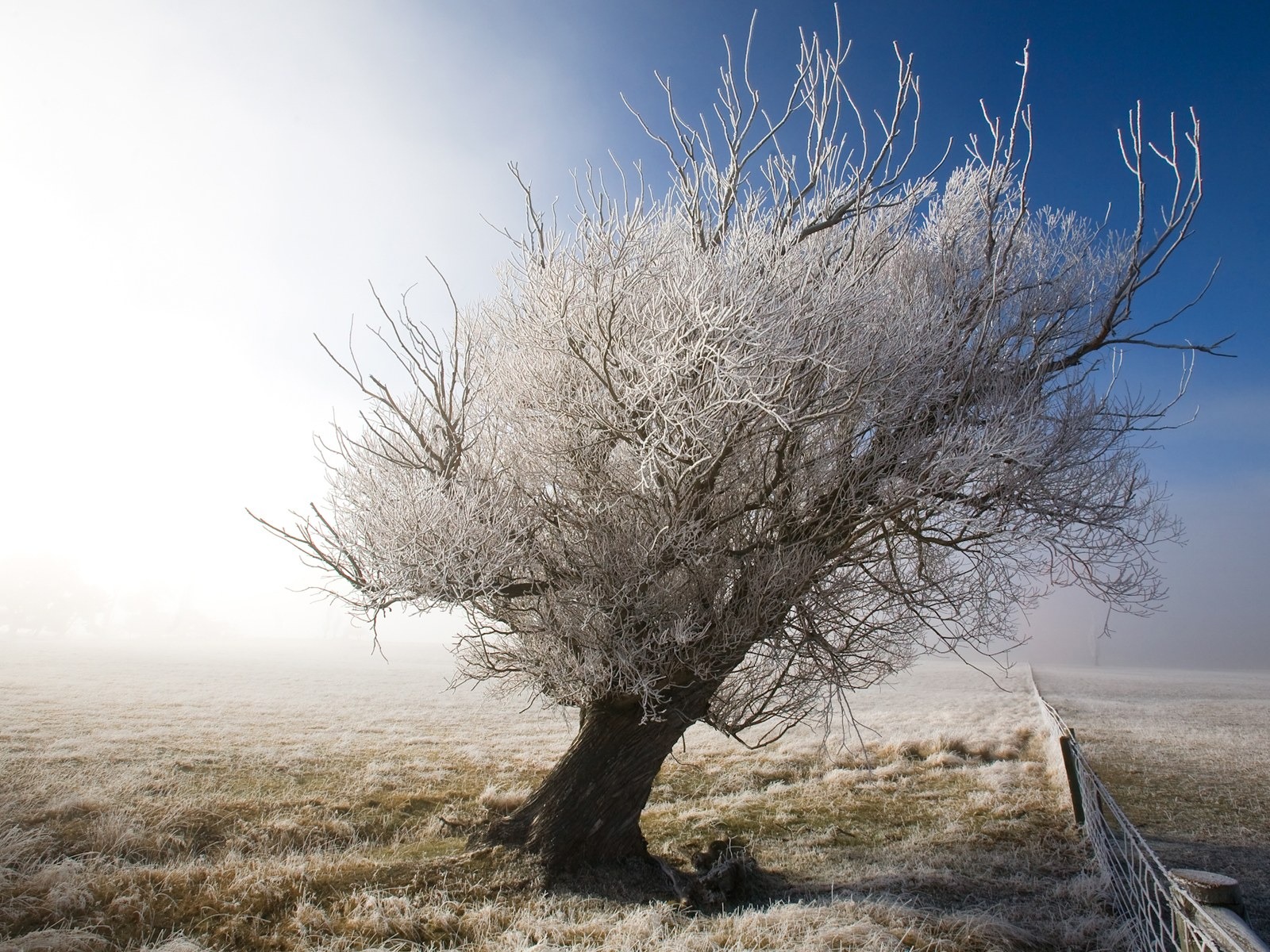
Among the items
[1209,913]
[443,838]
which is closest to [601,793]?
[443,838]

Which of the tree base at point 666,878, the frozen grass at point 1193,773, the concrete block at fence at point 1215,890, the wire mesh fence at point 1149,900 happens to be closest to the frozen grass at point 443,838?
the tree base at point 666,878

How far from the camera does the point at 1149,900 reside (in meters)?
4.16

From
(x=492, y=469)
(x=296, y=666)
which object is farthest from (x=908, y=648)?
(x=296, y=666)

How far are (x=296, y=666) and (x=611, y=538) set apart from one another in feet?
117

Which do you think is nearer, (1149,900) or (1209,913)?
(1209,913)

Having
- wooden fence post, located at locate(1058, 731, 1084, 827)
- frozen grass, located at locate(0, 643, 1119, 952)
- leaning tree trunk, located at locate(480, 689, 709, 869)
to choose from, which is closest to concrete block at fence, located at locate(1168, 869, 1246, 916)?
frozen grass, located at locate(0, 643, 1119, 952)

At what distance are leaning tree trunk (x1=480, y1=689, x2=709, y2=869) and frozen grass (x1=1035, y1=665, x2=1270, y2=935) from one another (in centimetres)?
497

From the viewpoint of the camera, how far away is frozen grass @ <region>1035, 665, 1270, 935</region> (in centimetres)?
679

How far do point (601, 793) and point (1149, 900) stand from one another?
14.2ft

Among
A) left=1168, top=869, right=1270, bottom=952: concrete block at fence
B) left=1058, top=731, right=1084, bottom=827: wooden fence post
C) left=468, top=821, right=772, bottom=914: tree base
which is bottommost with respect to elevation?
left=468, top=821, right=772, bottom=914: tree base

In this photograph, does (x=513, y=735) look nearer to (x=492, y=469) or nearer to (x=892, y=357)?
(x=492, y=469)

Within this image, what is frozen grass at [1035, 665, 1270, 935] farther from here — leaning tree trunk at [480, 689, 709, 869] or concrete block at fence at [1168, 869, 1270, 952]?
leaning tree trunk at [480, 689, 709, 869]

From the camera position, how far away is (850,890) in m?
6.01

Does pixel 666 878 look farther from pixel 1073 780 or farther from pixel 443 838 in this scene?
pixel 1073 780
